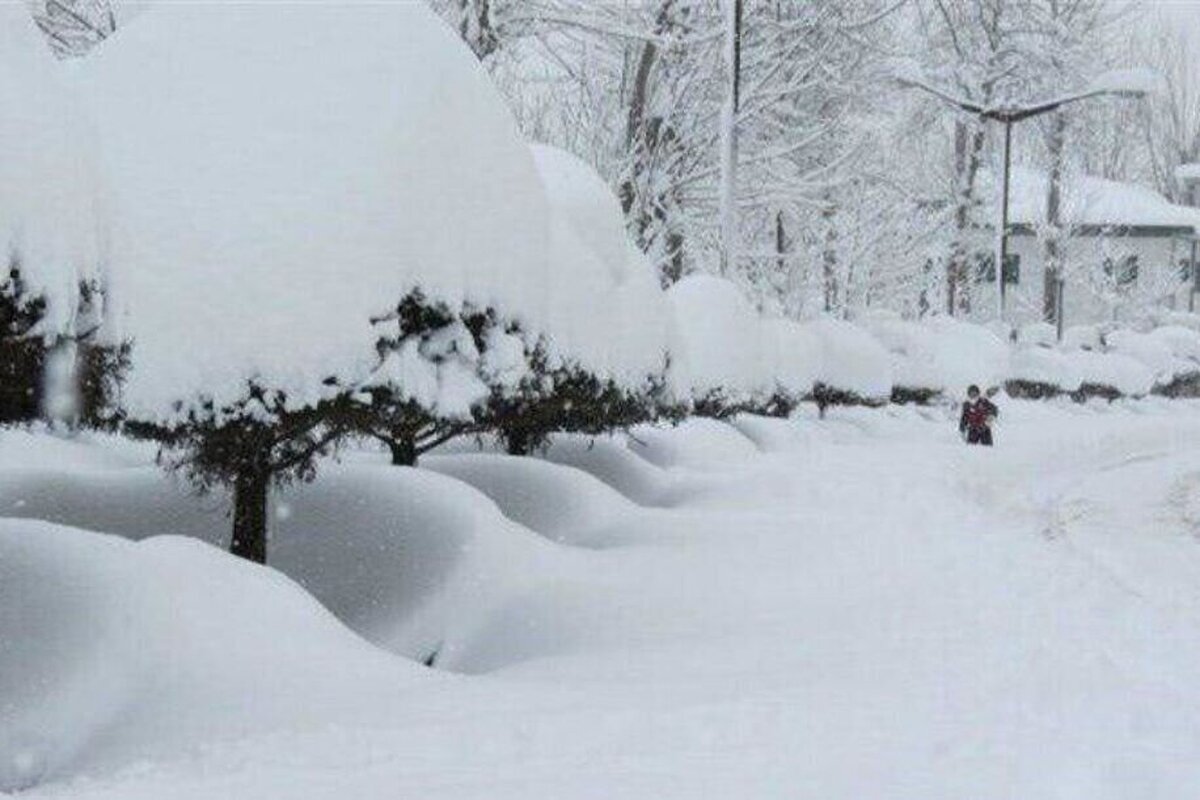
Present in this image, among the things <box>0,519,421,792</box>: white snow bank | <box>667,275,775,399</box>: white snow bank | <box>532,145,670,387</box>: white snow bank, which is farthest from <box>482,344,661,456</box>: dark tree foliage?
<box>667,275,775,399</box>: white snow bank

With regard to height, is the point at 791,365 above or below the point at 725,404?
above

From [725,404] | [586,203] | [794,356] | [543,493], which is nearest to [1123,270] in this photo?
[794,356]

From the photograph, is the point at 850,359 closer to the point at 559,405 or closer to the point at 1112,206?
the point at 559,405


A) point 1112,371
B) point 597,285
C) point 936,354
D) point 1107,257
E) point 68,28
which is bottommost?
point 1112,371

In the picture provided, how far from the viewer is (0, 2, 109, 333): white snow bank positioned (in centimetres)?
551

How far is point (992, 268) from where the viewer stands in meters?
60.9

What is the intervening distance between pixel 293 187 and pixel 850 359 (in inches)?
834

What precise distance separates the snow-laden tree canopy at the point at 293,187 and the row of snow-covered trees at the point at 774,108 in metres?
11.8

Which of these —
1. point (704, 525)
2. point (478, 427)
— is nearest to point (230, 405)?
point (478, 427)

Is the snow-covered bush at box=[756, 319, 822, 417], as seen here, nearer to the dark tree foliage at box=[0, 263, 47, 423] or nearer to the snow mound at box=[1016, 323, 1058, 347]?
the dark tree foliage at box=[0, 263, 47, 423]

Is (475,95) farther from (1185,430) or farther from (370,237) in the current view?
(1185,430)

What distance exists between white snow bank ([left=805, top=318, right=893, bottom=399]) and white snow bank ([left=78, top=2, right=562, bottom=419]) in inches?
756

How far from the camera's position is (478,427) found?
11258 mm

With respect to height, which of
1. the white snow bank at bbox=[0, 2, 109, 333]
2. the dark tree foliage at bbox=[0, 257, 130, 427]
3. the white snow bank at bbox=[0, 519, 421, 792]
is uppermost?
the white snow bank at bbox=[0, 2, 109, 333]
